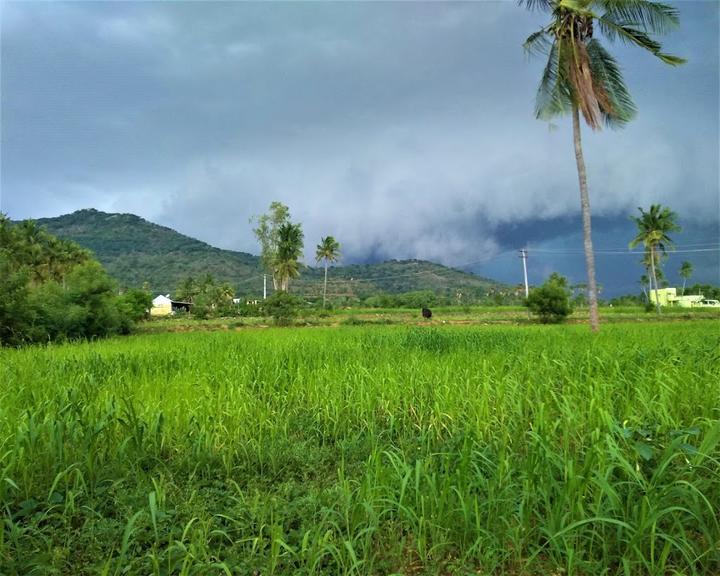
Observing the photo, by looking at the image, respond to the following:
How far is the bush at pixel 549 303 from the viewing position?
971 inches

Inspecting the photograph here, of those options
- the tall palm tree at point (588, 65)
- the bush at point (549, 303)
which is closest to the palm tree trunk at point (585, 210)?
the tall palm tree at point (588, 65)

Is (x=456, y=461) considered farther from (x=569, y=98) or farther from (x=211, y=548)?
(x=569, y=98)

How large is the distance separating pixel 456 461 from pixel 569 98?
14772 millimetres

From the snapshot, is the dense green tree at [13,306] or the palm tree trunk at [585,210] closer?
the dense green tree at [13,306]

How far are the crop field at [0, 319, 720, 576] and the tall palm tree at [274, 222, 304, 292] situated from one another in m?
36.3

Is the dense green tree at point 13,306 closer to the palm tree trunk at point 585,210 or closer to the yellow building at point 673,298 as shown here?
the palm tree trunk at point 585,210

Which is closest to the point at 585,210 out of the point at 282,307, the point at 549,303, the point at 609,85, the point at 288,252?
the point at 609,85

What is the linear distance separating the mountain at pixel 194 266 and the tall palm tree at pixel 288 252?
128 ft

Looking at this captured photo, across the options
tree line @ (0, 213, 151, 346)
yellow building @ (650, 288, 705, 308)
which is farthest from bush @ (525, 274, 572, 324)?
yellow building @ (650, 288, 705, 308)

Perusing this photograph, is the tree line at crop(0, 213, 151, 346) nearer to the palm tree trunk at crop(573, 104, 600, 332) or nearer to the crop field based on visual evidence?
the crop field

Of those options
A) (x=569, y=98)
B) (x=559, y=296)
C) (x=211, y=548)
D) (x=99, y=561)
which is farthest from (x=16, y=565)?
(x=559, y=296)

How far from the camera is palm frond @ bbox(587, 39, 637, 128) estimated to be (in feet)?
44.0

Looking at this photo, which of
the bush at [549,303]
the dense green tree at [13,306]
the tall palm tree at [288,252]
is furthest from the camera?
the tall palm tree at [288,252]

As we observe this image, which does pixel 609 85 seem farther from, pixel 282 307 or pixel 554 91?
pixel 282 307
